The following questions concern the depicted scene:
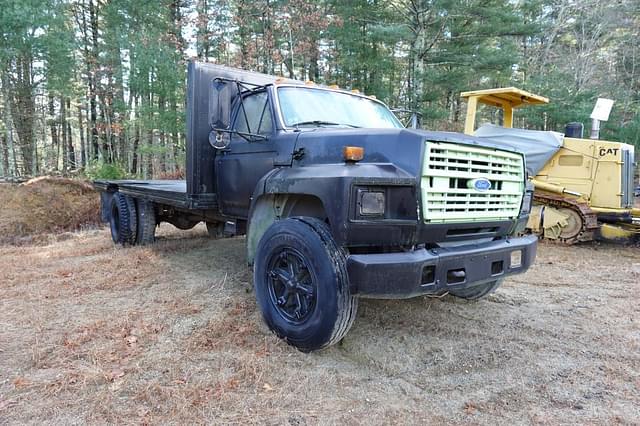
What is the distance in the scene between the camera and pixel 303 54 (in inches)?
642

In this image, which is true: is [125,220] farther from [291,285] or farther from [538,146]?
[538,146]

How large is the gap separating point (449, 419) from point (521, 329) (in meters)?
1.61

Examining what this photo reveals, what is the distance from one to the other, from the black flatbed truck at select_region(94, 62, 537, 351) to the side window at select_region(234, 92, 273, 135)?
23 millimetres

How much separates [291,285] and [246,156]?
1.75 metres

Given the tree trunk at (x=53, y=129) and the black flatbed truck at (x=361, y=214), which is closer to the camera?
the black flatbed truck at (x=361, y=214)

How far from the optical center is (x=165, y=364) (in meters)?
2.86

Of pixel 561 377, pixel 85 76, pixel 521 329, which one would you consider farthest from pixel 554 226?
pixel 85 76

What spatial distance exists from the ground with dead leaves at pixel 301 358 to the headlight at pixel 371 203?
41.8 inches

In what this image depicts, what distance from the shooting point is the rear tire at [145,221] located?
675 cm

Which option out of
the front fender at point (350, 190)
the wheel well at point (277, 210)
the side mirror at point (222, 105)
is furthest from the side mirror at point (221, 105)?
the front fender at point (350, 190)

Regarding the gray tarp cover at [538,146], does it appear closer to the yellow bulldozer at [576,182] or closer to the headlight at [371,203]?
the yellow bulldozer at [576,182]

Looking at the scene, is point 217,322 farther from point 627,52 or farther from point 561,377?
point 627,52

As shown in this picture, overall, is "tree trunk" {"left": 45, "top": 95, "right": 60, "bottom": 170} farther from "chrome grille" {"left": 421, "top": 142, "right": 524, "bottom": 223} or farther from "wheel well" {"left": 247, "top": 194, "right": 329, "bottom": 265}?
"chrome grille" {"left": 421, "top": 142, "right": 524, "bottom": 223}

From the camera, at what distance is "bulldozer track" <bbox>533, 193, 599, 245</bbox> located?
284 inches
